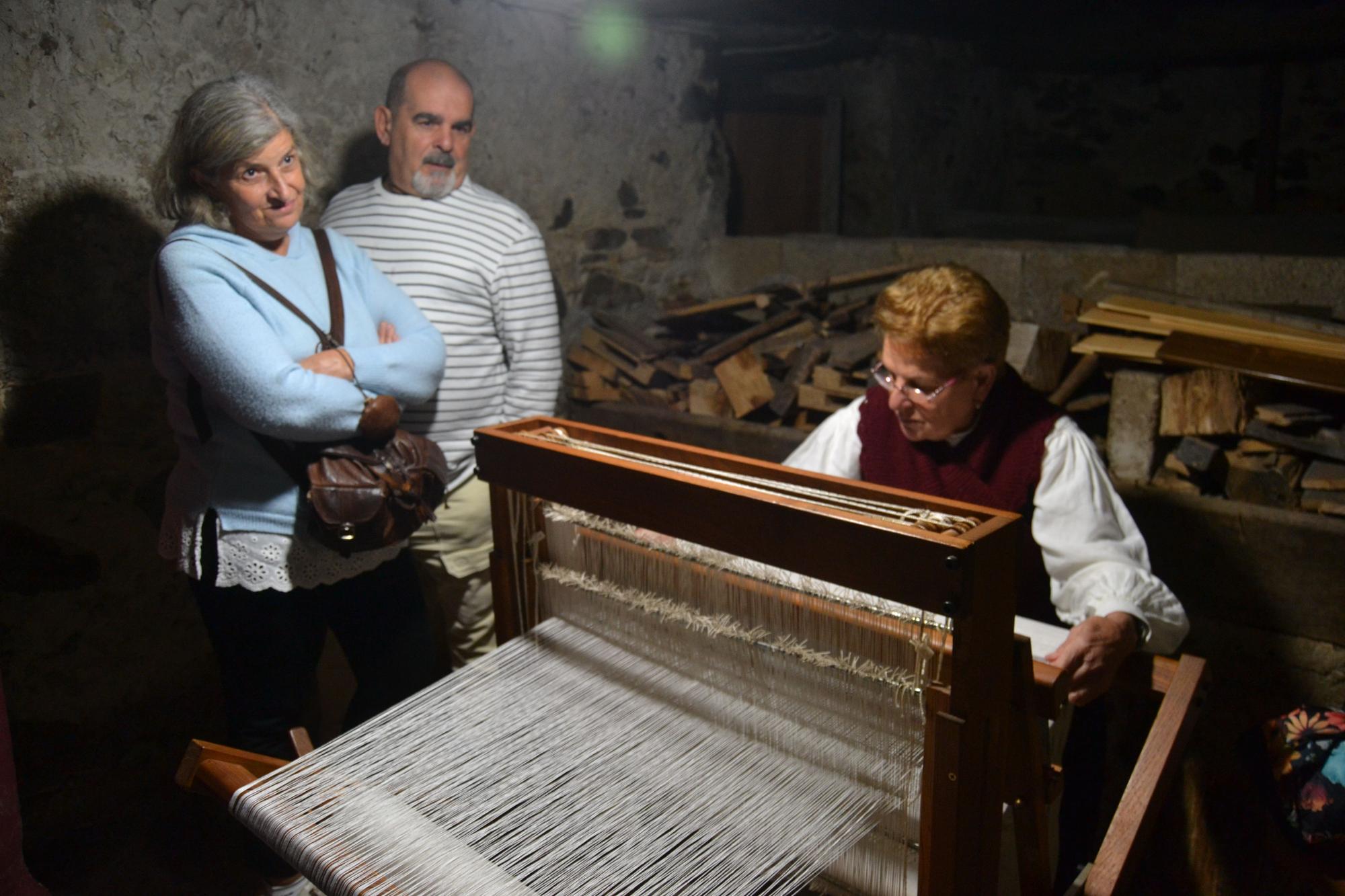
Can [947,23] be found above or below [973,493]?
above

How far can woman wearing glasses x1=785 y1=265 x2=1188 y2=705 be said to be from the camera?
1.74 metres

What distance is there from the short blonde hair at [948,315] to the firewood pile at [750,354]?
1.13 m

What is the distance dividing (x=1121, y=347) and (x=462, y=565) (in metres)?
1.87

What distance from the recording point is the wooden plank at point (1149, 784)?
4.41 feet

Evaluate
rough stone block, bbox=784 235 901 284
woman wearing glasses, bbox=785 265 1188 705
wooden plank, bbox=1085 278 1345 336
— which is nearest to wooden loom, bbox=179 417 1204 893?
woman wearing glasses, bbox=785 265 1188 705

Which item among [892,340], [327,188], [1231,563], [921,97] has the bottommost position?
[1231,563]

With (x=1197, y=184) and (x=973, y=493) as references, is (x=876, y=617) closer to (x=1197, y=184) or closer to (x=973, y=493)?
(x=973, y=493)

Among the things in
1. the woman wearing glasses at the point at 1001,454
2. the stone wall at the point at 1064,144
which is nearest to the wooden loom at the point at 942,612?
the woman wearing glasses at the point at 1001,454

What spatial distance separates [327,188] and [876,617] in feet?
7.09

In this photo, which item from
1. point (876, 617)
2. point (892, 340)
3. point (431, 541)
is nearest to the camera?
point (876, 617)

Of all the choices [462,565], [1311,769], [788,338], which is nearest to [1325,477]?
[1311,769]

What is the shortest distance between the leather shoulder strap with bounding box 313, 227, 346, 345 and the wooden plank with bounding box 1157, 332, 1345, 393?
1.97 metres

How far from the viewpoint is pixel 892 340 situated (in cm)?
180

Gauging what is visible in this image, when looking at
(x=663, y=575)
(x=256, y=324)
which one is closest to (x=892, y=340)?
(x=663, y=575)
